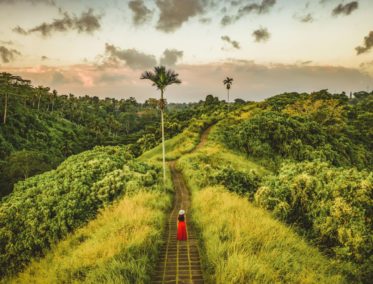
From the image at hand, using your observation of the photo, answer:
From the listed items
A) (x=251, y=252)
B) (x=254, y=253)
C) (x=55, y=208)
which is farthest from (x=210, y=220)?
(x=55, y=208)

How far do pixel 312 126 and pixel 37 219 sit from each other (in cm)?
4396

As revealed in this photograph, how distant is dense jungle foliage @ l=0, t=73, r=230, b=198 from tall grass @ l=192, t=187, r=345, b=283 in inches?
1122

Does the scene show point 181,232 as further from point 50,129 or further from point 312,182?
point 50,129

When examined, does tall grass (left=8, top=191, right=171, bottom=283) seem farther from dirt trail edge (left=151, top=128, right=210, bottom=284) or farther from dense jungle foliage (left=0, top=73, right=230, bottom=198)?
dense jungle foliage (left=0, top=73, right=230, bottom=198)

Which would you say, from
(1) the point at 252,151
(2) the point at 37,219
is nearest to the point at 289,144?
(1) the point at 252,151

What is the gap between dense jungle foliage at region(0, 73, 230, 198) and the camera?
52000 millimetres

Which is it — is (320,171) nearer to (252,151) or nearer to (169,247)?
(169,247)

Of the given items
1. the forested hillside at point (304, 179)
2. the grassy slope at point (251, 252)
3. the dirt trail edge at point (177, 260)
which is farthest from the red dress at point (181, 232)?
the forested hillside at point (304, 179)

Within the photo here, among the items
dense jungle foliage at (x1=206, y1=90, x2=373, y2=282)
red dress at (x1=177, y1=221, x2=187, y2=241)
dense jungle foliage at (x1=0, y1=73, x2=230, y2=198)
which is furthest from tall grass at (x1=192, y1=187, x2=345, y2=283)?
dense jungle foliage at (x1=0, y1=73, x2=230, y2=198)

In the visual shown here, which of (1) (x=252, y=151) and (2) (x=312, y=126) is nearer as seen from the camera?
(1) (x=252, y=151)

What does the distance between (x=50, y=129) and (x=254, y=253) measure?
97789 mm

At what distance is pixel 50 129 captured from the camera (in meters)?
95.7

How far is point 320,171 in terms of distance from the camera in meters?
20.2

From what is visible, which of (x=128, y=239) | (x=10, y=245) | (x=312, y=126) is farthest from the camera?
(x=312, y=126)
